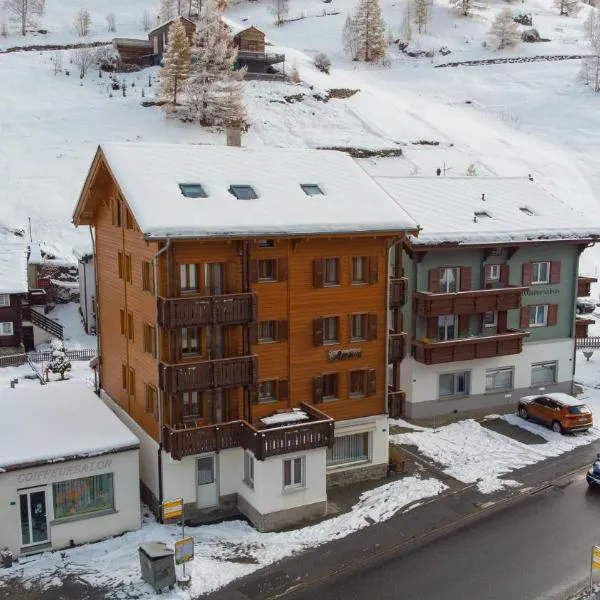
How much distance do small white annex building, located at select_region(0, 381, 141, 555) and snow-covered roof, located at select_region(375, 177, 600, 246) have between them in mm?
16720

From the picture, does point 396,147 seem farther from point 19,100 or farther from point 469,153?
point 19,100

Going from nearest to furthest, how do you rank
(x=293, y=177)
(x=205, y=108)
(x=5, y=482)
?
(x=5, y=482)
(x=293, y=177)
(x=205, y=108)

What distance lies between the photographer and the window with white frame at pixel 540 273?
3847 cm

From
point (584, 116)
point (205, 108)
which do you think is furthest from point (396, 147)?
point (584, 116)

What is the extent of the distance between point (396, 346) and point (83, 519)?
13.7m

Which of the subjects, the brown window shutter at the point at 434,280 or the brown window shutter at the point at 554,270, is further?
the brown window shutter at the point at 554,270

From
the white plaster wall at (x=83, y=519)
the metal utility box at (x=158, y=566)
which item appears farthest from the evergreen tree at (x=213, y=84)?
the metal utility box at (x=158, y=566)

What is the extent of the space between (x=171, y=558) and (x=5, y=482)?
6171mm

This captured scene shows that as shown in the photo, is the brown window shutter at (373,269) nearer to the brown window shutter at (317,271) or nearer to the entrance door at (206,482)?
the brown window shutter at (317,271)

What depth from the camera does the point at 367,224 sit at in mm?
27516

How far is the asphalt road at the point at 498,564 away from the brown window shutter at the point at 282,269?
10.6 metres

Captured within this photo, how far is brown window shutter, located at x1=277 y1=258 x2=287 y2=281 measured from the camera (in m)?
27.2

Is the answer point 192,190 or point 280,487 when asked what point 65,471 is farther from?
point 192,190

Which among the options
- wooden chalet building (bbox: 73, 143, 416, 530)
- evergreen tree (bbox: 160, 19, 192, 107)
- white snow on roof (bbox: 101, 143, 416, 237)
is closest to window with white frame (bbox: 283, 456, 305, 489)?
wooden chalet building (bbox: 73, 143, 416, 530)
